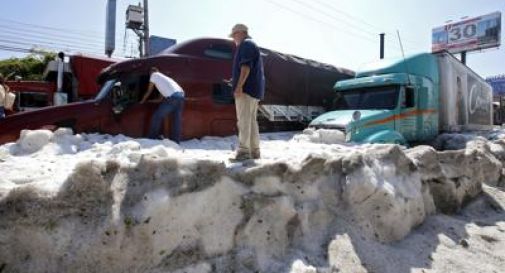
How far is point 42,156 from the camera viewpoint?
4.46m

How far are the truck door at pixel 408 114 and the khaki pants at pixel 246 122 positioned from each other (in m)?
5.56

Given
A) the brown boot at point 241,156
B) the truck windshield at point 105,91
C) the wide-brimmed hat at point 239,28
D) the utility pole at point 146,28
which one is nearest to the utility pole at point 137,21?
the utility pole at point 146,28

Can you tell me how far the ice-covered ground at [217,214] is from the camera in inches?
108

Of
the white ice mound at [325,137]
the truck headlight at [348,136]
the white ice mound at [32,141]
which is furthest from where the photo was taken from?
the truck headlight at [348,136]

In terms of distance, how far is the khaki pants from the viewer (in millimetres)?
4383

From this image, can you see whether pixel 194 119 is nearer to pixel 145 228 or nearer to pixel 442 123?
pixel 145 228

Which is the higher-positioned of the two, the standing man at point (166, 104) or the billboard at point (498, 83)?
the billboard at point (498, 83)

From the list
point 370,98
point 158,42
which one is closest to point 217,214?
point 370,98

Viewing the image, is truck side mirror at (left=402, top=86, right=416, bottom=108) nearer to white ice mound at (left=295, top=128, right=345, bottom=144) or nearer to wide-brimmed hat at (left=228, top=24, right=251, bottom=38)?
white ice mound at (left=295, top=128, right=345, bottom=144)

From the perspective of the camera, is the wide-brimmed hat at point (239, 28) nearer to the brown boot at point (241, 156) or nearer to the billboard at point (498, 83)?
the brown boot at point (241, 156)

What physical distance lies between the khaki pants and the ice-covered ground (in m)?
0.46

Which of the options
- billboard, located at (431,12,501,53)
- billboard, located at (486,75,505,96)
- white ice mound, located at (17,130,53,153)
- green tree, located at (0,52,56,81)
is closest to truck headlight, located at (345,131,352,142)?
white ice mound, located at (17,130,53,153)

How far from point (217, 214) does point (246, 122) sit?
1386 millimetres

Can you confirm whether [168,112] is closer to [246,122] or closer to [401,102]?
[246,122]
